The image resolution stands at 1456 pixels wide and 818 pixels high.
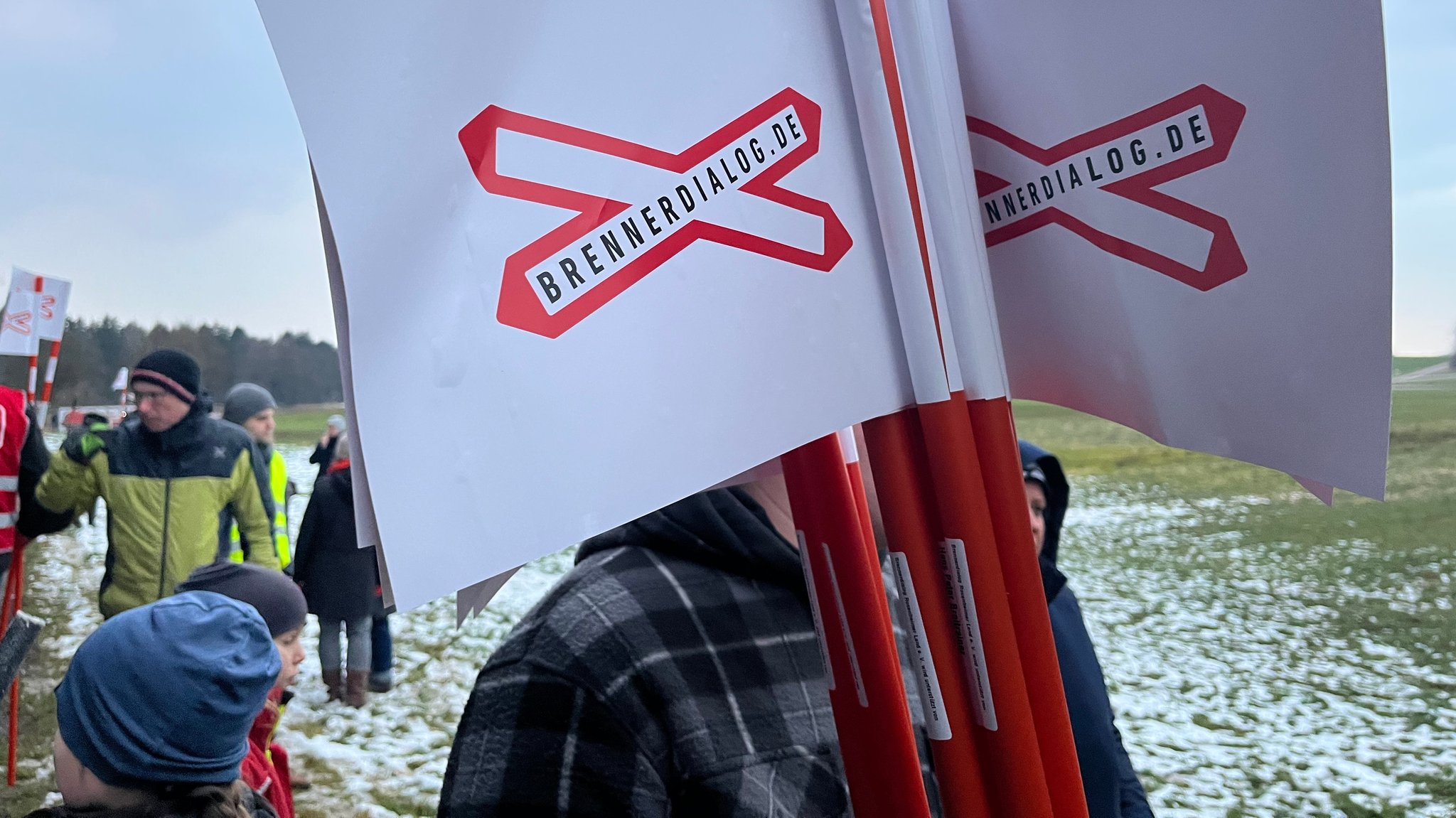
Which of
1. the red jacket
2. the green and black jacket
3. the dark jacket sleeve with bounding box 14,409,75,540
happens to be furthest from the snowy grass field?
the dark jacket sleeve with bounding box 14,409,75,540

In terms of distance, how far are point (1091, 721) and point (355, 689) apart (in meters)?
4.93

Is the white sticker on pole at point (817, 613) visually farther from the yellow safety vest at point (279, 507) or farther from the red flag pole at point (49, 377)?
the red flag pole at point (49, 377)

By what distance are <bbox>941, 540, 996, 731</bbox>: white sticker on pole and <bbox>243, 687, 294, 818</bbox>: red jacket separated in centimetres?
178

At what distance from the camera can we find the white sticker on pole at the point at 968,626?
25.5 inches

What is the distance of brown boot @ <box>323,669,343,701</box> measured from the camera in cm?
567

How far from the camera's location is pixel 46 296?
4.84 m

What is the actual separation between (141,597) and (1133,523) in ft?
33.8

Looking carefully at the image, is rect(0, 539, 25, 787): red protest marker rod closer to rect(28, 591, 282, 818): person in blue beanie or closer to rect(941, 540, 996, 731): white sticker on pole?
rect(28, 591, 282, 818): person in blue beanie

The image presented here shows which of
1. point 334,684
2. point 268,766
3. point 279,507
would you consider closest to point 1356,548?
point 334,684

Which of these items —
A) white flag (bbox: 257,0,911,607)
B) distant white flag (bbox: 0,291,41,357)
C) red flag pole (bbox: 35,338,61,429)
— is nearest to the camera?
white flag (bbox: 257,0,911,607)

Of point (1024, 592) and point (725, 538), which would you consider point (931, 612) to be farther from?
point (725, 538)

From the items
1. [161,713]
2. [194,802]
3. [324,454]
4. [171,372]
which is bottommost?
[194,802]

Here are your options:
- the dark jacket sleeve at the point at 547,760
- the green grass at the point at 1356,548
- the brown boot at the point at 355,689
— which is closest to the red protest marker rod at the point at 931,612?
the dark jacket sleeve at the point at 547,760

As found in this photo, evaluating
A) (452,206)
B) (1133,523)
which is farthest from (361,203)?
(1133,523)
